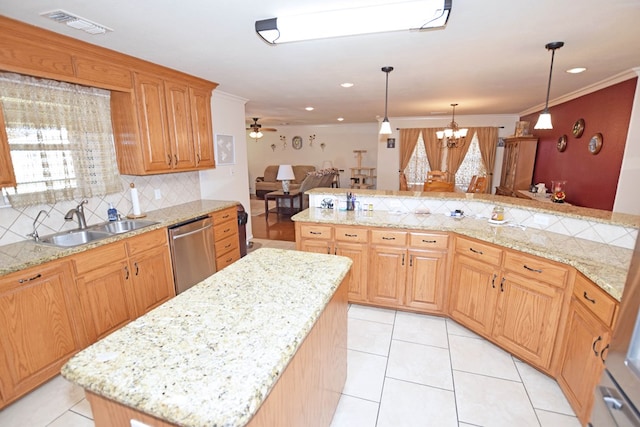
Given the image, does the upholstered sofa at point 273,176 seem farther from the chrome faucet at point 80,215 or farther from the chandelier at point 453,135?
the chrome faucet at point 80,215

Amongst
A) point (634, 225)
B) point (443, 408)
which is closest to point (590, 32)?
point (634, 225)

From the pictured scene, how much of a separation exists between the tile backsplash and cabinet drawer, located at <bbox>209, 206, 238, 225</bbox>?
2.10ft

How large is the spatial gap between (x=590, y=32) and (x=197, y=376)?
10.5 feet

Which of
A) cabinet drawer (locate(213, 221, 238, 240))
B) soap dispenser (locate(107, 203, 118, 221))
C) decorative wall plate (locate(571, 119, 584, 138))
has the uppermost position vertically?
decorative wall plate (locate(571, 119, 584, 138))

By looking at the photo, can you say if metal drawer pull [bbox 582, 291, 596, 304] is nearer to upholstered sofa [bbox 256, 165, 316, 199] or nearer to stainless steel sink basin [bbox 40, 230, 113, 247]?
stainless steel sink basin [bbox 40, 230, 113, 247]

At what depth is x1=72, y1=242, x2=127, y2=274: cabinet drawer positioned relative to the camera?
208 centimetres

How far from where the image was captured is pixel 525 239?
2.20 metres

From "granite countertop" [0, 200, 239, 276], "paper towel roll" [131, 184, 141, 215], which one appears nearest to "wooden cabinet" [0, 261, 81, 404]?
"granite countertop" [0, 200, 239, 276]

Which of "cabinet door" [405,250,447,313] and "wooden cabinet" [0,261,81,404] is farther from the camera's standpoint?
"cabinet door" [405,250,447,313]

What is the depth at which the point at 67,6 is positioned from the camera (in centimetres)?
169

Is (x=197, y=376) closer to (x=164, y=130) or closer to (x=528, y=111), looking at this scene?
(x=164, y=130)

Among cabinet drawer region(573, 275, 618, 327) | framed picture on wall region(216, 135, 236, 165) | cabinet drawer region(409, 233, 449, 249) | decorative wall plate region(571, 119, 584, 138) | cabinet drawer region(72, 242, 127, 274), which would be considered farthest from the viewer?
framed picture on wall region(216, 135, 236, 165)

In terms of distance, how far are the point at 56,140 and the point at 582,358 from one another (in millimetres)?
3972

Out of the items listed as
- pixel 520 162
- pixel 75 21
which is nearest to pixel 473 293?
pixel 75 21
